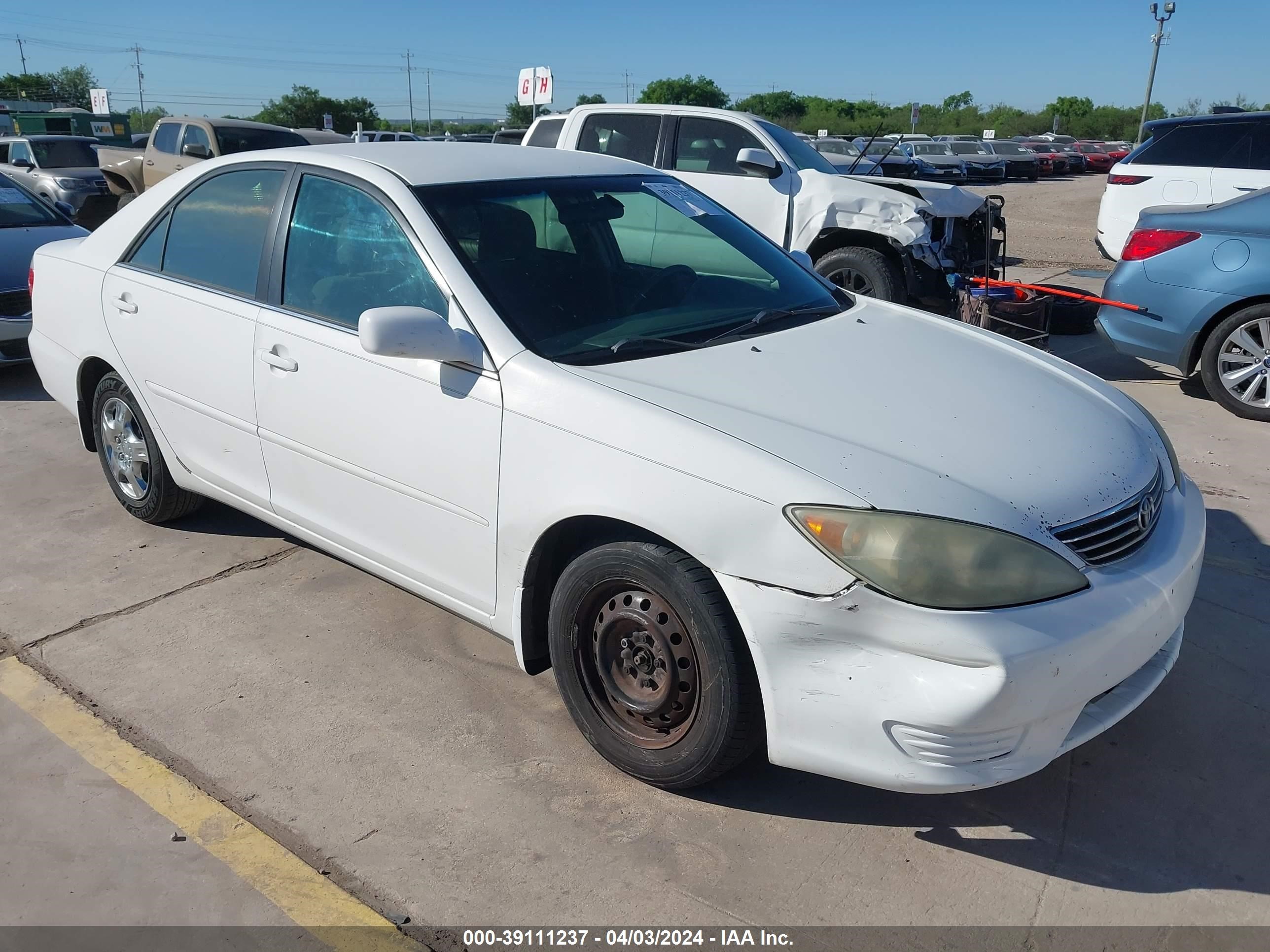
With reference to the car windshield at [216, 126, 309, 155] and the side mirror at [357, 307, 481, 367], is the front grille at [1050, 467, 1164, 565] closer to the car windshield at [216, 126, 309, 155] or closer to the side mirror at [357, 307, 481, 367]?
the side mirror at [357, 307, 481, 367]

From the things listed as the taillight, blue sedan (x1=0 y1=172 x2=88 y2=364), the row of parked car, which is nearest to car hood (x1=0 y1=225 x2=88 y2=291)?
blue sedan (x1=0 y1=172 x2=88 y2=364)

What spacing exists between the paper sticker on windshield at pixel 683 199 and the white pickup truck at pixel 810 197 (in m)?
3.48

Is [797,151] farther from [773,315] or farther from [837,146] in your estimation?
A: [837,146]

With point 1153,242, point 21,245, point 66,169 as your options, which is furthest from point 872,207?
point 66,169

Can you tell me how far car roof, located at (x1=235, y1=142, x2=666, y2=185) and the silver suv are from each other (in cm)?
1453

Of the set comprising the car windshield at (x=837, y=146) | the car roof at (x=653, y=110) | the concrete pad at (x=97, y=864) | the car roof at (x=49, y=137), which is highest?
the car roof at (x=653, y=110)

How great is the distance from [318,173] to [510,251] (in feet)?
2.75

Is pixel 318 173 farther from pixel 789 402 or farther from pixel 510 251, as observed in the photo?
pixel 789 402

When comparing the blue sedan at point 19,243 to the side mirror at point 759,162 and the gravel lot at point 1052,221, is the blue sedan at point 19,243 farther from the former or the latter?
the gravel lot at point 1052,221

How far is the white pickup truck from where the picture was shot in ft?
25.7

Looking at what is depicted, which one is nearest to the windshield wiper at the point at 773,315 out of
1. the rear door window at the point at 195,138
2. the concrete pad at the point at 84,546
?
the concrete pad at the point at 84,546

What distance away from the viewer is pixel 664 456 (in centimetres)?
260

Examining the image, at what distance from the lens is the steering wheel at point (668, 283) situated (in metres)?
3.41

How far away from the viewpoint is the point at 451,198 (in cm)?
336
